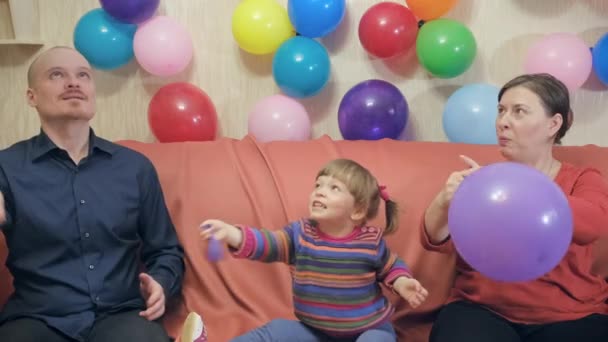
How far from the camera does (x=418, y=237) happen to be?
1918 mm

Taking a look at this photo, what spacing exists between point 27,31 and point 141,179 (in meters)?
0.96

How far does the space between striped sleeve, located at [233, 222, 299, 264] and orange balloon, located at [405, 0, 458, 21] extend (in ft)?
3.23

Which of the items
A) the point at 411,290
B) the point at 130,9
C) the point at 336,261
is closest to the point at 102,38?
the point at 130,9

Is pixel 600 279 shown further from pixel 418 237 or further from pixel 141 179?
Result: pixel 141 179

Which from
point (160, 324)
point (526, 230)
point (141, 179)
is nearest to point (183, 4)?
point (141, 179)

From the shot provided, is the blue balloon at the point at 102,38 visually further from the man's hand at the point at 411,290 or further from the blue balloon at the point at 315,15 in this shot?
the man's hand at the point at 411,290

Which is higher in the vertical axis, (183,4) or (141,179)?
(183,4)

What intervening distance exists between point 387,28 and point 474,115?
1.35 ft

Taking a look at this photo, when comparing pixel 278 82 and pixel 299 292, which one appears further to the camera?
pixel 278 82

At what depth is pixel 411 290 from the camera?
154 centimetres

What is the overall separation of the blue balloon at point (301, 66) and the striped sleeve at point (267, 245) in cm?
72

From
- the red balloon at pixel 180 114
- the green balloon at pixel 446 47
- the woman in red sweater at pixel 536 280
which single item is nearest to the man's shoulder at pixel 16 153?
the red balloon at pixel 180 114

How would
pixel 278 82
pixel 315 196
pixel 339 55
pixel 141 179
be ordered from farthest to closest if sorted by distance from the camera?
pixel 339 55
pixel 278 82
pixel 141 179
pixel 315 196

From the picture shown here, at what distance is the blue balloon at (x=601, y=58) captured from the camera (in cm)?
218
